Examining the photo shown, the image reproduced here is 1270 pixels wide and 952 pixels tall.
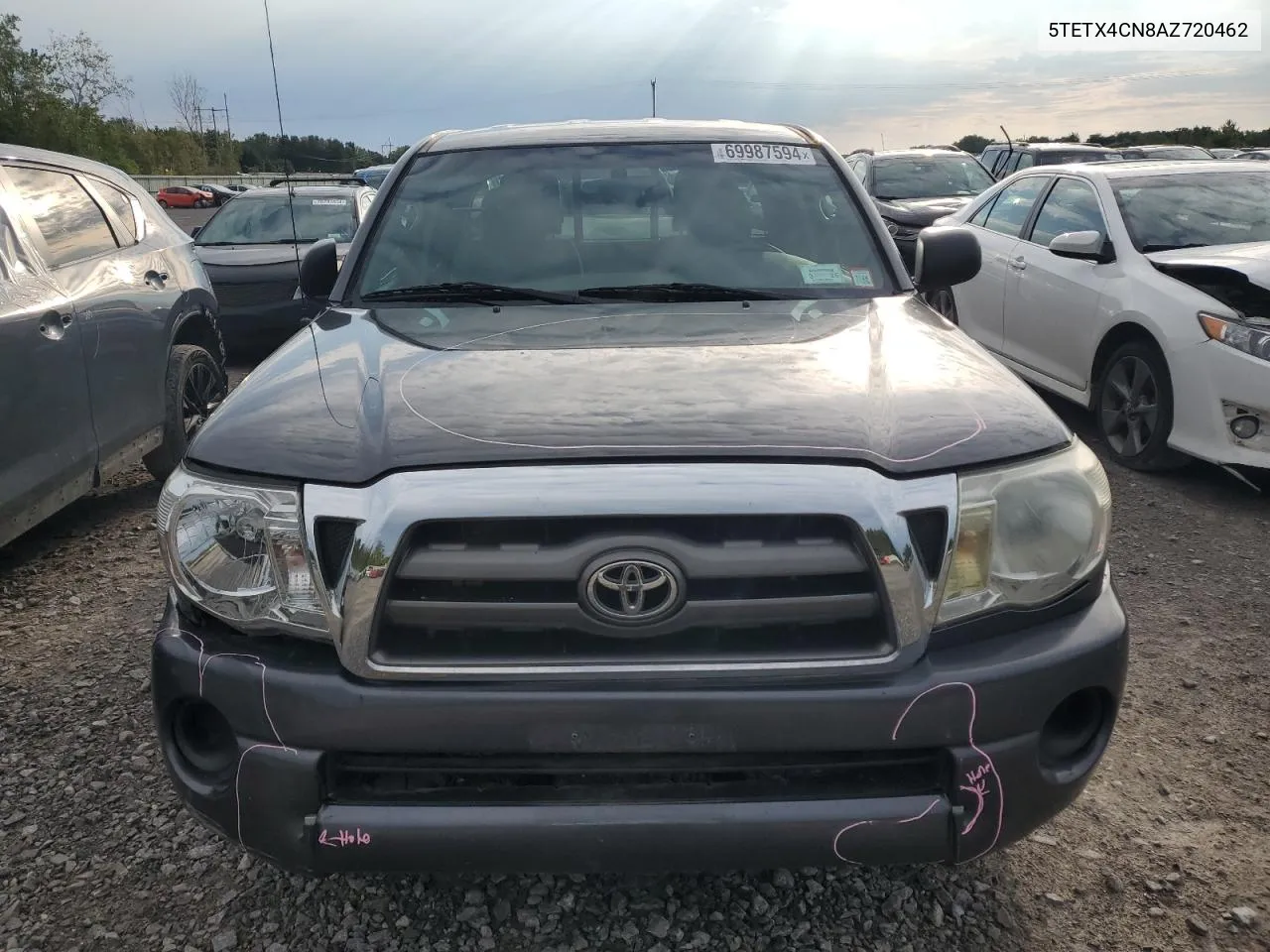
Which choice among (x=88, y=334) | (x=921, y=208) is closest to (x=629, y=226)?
(x=88, y=334)

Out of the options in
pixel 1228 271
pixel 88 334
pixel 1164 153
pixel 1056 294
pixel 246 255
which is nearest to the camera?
pixel 88 334

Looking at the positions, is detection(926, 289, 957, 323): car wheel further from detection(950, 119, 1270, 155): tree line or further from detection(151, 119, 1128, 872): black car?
detection(950, 119, 1270, 155): tree line

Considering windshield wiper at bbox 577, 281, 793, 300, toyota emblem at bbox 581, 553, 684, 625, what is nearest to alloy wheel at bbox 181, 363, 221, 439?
windshield wiper at bbox 577, 281, 793, 300

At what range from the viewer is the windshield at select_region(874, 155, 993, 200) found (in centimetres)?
1216

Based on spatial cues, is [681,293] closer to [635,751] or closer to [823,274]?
[823,274]

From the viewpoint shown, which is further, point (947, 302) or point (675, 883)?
point (947, 302)

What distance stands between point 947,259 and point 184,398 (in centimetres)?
378

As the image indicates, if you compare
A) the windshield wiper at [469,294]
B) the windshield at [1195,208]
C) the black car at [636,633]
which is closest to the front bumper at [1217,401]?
the windshield at [1195,208]

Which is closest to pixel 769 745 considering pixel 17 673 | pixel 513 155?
pixel 513 155

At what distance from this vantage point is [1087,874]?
91.2 inches

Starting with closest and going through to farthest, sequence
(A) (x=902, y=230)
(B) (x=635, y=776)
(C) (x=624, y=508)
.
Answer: (C) (x=624, y=508) → (B) (x=635, y=776) → (A) (x=902, y=230)

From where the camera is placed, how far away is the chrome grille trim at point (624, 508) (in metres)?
1.69

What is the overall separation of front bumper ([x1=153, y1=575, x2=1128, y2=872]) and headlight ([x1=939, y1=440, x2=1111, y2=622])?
0.10m

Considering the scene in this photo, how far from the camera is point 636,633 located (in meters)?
1.72
